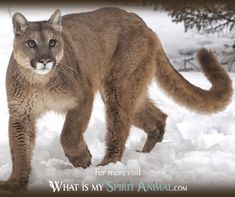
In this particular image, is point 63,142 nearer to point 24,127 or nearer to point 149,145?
point 24,127

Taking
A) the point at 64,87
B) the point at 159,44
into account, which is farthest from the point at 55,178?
the point at 159,44

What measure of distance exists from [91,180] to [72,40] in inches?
46.9

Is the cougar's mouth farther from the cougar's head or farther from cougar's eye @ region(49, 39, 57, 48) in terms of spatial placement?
cougar's eye @ region(49, 39, 57, 48)

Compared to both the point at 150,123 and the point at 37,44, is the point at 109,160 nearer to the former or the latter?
the point at 150,123

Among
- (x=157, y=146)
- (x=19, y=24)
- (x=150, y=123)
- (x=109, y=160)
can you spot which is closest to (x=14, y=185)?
(x=109, y=160)

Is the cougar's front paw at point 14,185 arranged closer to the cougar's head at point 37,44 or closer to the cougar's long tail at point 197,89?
the cougar's head at point 37,44

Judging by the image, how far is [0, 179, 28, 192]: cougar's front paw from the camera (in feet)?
15.1

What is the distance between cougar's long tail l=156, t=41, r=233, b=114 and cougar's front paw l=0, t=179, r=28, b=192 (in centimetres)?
157

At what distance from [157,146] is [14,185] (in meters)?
1.37

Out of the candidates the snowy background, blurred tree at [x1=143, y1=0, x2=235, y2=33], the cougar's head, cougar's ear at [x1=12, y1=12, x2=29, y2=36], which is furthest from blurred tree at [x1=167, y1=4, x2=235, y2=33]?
cougar's ear at [x1=12, y1=12, x2=29, y2=36]

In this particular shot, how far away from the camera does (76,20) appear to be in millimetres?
5242

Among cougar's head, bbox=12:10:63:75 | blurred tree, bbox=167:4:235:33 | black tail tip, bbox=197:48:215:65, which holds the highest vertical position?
cougar's head, bbox=12:10:63:75

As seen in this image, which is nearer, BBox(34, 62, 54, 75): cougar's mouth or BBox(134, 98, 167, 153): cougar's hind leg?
BBox(34, 62, 54, 75): cougar's mouth

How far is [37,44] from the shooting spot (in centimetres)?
443
